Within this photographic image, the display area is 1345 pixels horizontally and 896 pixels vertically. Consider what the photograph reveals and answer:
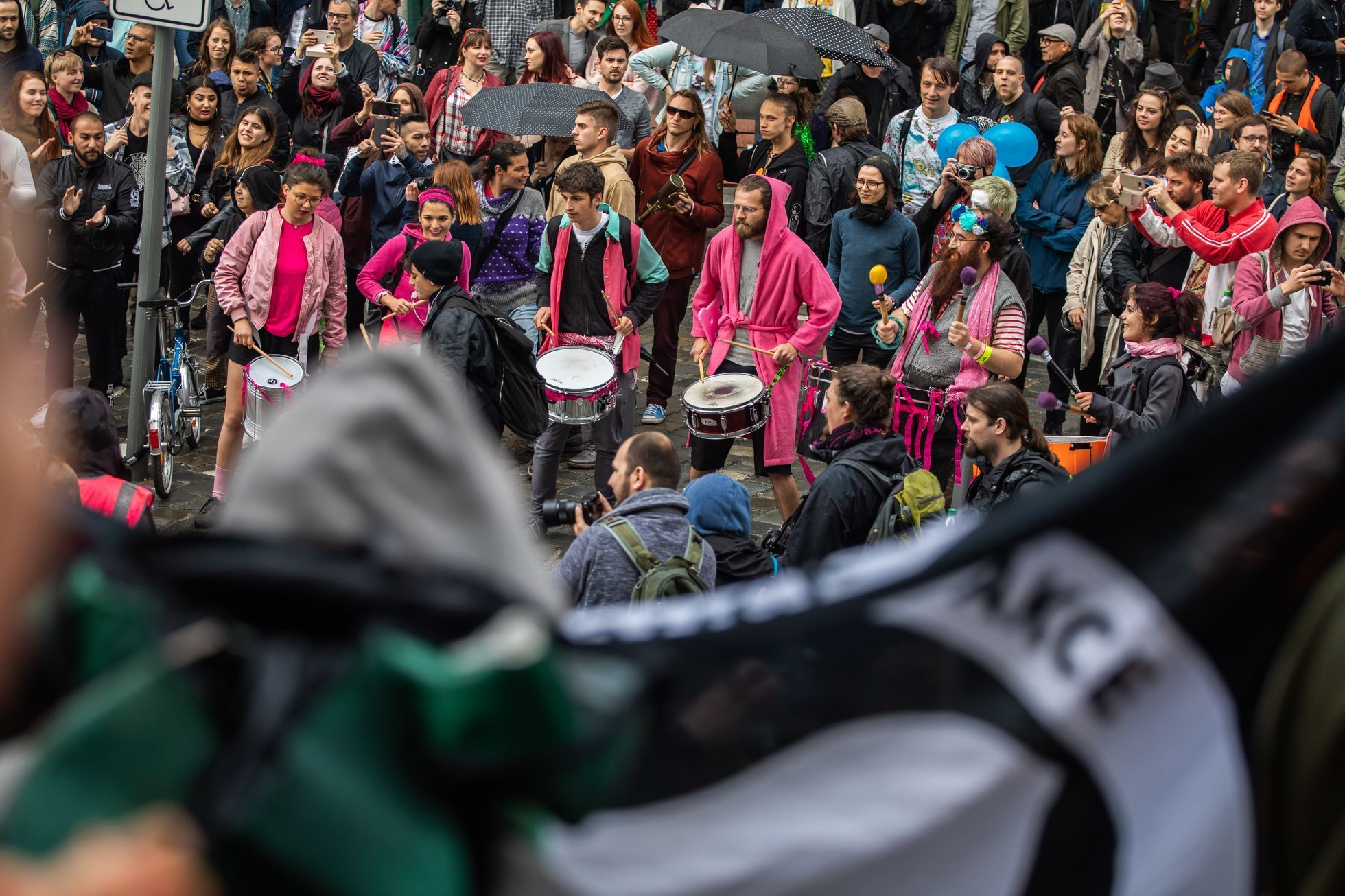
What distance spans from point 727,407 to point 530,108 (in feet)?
13.4

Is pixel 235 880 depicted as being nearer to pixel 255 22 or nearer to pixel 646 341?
pixel 646 341

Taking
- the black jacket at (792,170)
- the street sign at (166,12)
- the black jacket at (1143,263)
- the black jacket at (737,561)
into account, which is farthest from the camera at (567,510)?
the black jacket at (792,170)

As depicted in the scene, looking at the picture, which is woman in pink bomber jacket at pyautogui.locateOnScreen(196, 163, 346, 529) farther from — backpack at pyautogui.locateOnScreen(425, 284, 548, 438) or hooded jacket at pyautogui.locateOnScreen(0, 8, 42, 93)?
hooded jacket at pyautogui.locateOnScreen(0, 8, 42, 93)

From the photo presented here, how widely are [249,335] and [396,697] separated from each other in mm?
7458

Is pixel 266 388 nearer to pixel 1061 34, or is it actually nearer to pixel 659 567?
pixel 659 567

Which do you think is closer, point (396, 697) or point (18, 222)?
point (18, 222)

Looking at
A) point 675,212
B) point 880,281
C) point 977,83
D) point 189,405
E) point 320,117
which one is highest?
point 880,281

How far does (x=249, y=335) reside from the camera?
827 cm

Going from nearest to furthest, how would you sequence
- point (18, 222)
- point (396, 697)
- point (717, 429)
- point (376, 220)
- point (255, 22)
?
point (18, 222) < point (396, 697) < point (717, 429) < point (376, 220) < point (255, 22)

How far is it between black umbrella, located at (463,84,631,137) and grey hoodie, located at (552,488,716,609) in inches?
240

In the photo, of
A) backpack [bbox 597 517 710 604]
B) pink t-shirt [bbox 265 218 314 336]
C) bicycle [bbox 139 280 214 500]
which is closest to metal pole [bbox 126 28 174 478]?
bicycle [bbox 139 280 214 500]

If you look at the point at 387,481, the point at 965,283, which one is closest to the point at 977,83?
the point at 965,283

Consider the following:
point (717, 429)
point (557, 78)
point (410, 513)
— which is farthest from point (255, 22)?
point (410, 513)

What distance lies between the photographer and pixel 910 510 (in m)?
5.55
